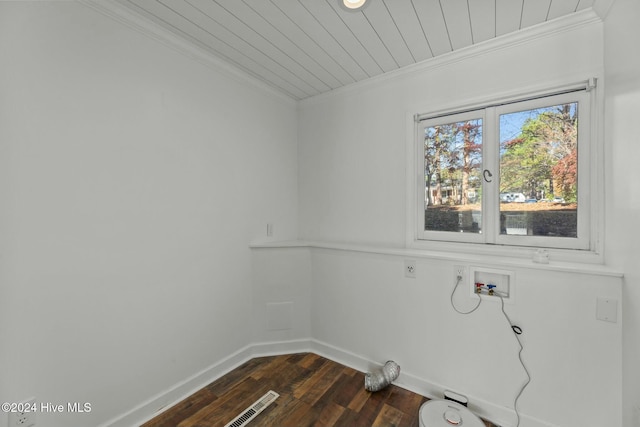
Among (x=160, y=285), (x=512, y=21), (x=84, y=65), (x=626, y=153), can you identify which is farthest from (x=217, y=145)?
(x=626, y=153)

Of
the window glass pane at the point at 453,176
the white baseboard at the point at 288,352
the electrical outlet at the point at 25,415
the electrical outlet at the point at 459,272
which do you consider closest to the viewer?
the electrical outlet at the point at 25,415

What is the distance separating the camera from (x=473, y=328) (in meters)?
1.70

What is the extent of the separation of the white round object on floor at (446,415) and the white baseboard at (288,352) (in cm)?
16

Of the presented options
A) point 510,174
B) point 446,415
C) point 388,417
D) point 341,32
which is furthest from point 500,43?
point 388,417

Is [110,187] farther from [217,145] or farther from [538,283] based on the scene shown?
[538,283]

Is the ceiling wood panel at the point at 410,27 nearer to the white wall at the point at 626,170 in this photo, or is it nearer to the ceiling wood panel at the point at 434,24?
the ceiling wood panel at the point at 434,24

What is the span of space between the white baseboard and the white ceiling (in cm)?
233

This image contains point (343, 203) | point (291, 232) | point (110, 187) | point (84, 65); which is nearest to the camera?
point (84, 65)

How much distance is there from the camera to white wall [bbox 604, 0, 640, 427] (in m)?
1.17

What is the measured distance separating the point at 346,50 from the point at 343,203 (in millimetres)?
1202

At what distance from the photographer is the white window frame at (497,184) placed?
Result: 4.87 feet

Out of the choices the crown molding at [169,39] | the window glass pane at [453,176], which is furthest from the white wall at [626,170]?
the crown molding at [169,39]

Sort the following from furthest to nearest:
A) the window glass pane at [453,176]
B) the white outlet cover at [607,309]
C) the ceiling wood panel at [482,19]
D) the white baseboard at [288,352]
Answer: the window glass pane at [453,176] → the white baseboard at [288,352] → the ceiling wood panel at [482,19] → the white outlet cover at [607,309]

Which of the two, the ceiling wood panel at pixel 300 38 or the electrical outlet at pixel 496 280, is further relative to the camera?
the electrical outlet at pixel 496 280
